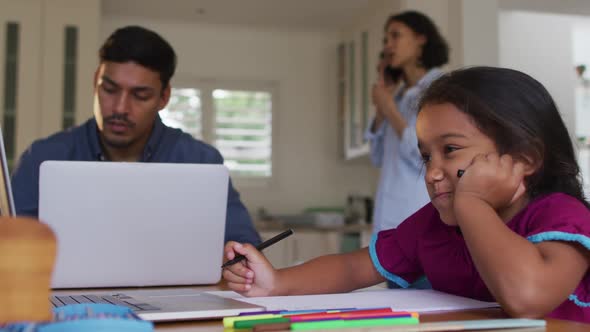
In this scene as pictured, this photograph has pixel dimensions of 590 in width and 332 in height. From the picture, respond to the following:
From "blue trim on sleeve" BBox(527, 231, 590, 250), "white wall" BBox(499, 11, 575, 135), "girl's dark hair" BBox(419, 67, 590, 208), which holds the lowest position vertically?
"blue trim on sleeve" BBox(527, 231, 590, 250)

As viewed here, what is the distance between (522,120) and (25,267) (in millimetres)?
732

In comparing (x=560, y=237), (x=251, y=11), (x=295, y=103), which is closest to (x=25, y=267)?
A: (x=560, y=237)

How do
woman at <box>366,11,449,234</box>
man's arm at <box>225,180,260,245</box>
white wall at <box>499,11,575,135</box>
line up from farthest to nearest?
white wall at <box>499,11,575,135</box>, woman at <box>366,11,449,234</box>, man's arm at <box>225,180,260,245</box>

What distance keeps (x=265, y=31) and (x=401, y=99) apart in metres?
3.03

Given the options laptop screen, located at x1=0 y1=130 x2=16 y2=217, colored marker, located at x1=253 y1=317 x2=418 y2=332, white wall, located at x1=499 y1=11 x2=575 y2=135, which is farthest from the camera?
white wall, located at x1=499 y1=11 x2=575 y2=135

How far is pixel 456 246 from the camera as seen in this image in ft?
3.50

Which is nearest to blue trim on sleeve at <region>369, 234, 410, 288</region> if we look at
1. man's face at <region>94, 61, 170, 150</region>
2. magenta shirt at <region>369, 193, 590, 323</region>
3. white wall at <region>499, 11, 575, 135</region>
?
magenta shirt at <region>369, 193, 590, 323</region>

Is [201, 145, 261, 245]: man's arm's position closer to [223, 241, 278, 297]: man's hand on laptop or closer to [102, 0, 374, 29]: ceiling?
[223, 241, 278, 297]: man's hand on laptop

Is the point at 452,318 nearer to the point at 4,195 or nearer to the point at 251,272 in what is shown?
the point at 251,272

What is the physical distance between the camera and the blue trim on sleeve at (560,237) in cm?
81

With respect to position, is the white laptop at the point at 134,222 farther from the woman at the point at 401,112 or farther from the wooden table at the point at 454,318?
the woman at the point at 401,112

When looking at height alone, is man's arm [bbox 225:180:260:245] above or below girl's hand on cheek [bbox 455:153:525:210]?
below

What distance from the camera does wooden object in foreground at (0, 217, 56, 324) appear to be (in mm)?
437

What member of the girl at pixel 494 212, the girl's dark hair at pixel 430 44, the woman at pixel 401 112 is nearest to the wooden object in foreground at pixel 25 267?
the girl at pixel 494 212
